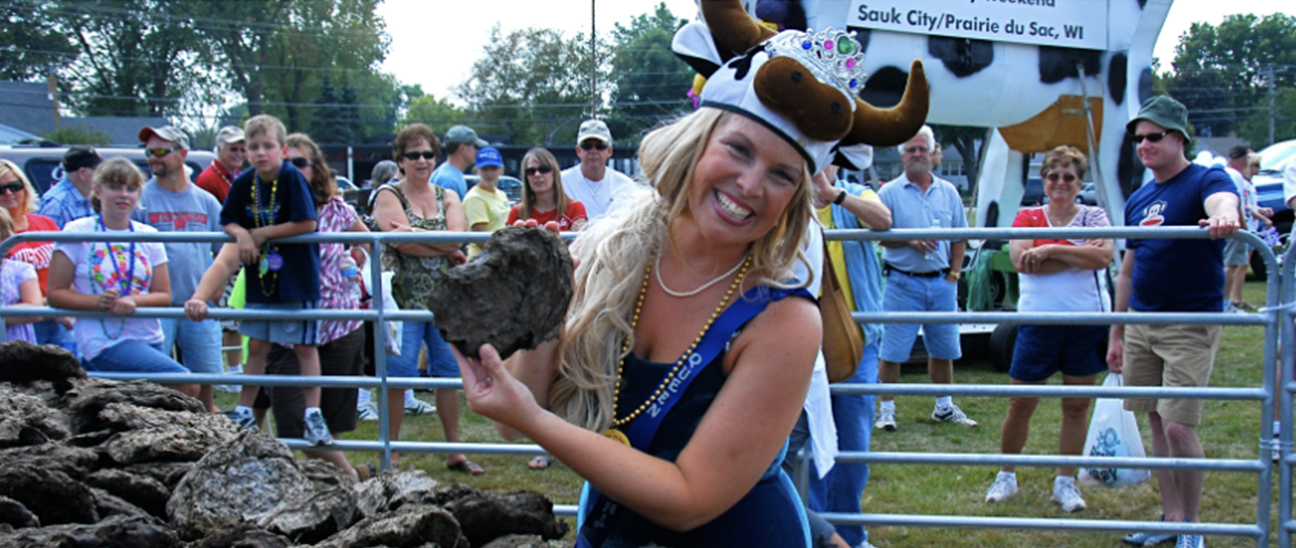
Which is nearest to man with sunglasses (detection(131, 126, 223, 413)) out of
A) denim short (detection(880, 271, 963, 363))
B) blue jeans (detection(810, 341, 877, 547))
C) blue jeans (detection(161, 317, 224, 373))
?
blue jeans (detection(161, 317, 224, 373))

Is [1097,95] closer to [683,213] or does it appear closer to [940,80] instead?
[940,80]

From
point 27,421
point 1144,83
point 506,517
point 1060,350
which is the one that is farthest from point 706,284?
point 1144,83

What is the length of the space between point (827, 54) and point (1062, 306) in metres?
3.57

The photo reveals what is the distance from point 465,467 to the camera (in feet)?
17.4

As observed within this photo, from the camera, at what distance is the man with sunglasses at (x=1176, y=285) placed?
388 centimetres

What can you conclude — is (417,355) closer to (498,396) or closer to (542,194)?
(542,194)

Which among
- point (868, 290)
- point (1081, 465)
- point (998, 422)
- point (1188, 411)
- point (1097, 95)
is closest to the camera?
point (1081, 465)

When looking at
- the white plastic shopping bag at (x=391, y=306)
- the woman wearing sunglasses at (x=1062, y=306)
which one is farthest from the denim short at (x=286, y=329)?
the woman wearing sunglasses at (x=1062, y=306)

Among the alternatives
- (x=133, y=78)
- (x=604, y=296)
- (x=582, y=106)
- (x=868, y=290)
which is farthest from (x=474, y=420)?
(x=133, y=78)

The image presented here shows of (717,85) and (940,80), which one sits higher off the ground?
(940,80)

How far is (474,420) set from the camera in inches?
254

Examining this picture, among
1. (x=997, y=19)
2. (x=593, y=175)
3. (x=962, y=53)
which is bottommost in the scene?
(x=593, y=175)

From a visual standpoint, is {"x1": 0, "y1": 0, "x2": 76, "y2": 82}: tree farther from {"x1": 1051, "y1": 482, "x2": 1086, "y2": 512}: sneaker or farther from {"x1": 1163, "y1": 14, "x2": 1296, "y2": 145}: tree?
{"x1": 1163, "y1": 14, "x2": 1296, "y2": 145}: tree

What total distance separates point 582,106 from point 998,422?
44136 millimetres
